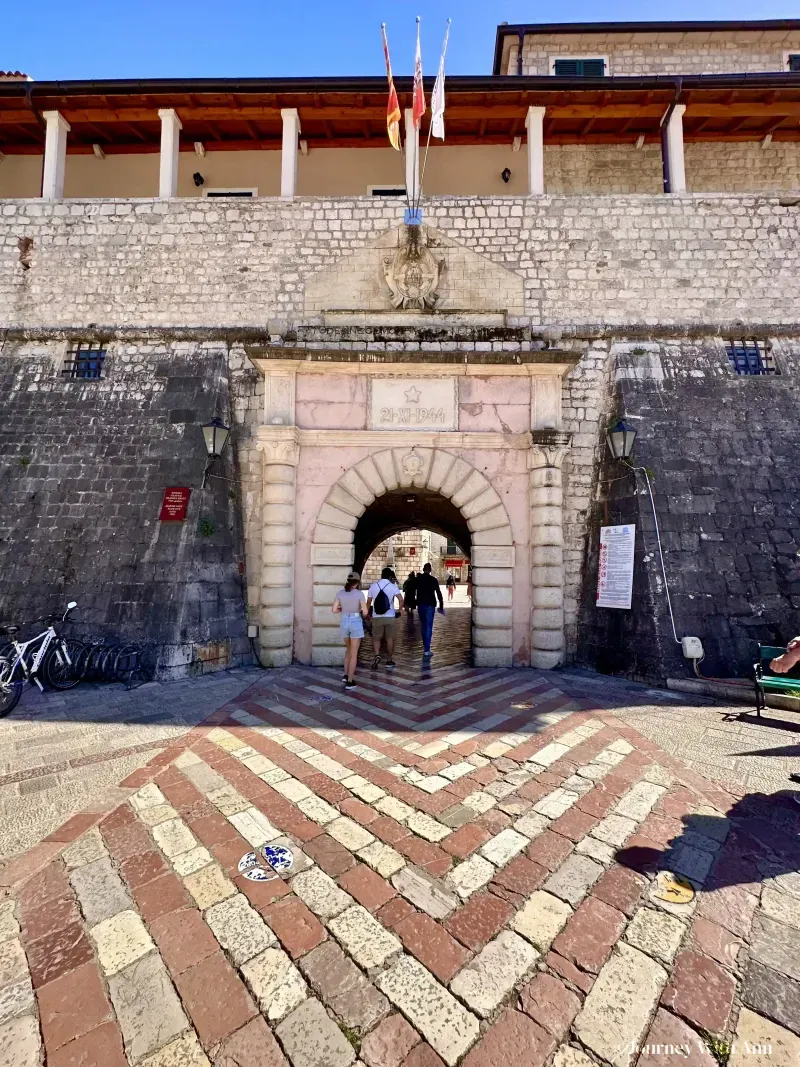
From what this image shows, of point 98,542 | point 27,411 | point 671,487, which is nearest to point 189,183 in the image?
point 27,411

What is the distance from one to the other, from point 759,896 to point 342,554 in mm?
6479

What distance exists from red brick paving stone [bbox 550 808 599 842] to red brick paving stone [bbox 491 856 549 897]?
0.39 meters

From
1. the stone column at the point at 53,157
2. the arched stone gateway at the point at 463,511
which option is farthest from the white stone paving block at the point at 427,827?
the stone column at the point at 53,157

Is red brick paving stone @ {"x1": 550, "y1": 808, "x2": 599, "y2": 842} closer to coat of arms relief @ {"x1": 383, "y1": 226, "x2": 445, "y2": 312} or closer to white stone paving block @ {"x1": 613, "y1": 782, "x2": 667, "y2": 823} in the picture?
white stone paving block @ {"x1": 613, "y1": 782, "x2": 667, "y2": 823}

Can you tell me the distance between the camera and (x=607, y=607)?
25.3 ft

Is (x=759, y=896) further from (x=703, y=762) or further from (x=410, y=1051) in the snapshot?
(x=410, y=1051)

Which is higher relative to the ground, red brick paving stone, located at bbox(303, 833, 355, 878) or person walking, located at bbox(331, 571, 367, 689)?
person walking, located at bbox(331, 571, 367, 689)

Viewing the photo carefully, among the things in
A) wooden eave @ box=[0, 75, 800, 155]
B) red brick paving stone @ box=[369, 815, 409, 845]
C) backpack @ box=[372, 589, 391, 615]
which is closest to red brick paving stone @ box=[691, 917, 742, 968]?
red brick paving stone @ box=[369, 815, 409, 845]

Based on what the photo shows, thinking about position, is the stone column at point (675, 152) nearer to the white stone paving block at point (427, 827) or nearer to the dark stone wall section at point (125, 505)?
the dark stone wall section at point (125, 505)

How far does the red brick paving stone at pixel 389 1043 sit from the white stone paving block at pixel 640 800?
206cm

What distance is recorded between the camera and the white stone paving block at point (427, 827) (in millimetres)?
2965

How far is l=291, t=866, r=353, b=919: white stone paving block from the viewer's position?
2.37m

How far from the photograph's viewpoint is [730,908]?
2.39 metres

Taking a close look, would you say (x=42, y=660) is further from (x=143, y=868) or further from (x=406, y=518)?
(x=406, y=518)
